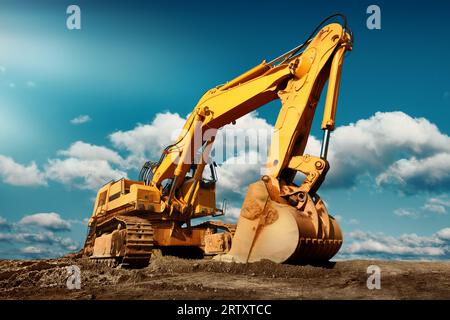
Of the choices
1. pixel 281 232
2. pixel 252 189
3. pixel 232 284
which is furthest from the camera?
pixel 252 189

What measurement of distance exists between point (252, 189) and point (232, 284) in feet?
7.58

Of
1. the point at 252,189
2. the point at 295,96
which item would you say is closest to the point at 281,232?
the point at 252,189

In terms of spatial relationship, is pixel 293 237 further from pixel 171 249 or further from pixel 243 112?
pixel 171 249

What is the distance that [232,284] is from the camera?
6.16m

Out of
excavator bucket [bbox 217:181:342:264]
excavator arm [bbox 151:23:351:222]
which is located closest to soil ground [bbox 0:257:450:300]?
excavator bucket [bbox 217:181:342:264]

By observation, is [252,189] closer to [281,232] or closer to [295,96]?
[281,232]

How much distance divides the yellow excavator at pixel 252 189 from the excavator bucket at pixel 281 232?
0.06ft

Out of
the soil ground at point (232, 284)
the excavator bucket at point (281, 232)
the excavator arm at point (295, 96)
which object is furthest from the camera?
the excavator arm at point (295, 96)

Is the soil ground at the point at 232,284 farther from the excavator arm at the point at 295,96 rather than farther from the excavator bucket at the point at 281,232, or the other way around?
the excavator arm at the point at 295,96

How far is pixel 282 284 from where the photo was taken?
6043mm

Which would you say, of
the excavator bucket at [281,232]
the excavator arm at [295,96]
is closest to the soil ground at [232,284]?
the excavator bucket at [281,232]

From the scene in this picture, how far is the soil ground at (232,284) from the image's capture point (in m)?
5.32

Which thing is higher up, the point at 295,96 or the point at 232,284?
the point at 295,96

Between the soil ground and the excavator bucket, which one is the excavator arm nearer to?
the excavator bucket
